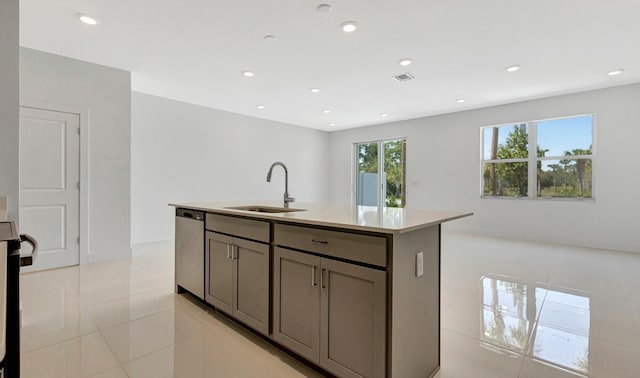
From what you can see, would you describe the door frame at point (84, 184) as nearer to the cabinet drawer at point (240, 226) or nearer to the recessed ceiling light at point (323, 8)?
the cabinet drawer at point (240, 226)

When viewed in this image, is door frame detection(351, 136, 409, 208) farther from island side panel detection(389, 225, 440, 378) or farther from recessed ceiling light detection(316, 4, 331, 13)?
island side panel detection(389, 225, 440, 378)

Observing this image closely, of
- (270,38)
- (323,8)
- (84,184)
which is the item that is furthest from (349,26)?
(84,184)

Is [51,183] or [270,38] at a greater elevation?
[270,38]

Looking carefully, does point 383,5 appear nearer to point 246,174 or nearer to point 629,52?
point 629,52

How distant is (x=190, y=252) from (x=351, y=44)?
8.87 ft

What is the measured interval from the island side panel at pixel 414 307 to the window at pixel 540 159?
4930mm

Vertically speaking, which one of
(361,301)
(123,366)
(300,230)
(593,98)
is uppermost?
(593,98)

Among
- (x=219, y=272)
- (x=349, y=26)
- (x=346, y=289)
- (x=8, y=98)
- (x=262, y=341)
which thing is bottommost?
(x=262, y=341)

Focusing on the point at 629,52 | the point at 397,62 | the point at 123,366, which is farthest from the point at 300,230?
the point at 629,52

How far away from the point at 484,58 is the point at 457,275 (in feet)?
8.60

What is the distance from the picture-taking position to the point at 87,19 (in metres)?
2.88

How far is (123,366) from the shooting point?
5.85 feet

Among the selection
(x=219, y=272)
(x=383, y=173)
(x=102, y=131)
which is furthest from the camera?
(x=383, y=173)

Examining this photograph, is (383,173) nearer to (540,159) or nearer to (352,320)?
(540,159)
